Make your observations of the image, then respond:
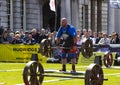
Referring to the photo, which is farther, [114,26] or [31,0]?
[114,26]

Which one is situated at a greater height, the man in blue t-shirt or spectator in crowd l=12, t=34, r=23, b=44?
the man in blue t-shirt

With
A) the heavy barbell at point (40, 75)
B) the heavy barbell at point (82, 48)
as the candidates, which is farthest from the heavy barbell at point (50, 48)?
the heavy barbell at point (40, 75)

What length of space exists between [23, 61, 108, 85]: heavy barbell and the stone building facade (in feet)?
76.5

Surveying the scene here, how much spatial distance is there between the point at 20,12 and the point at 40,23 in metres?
3.03

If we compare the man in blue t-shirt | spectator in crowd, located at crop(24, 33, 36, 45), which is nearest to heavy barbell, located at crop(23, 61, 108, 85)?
the man in blue t-shirt

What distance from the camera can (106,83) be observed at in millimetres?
16688

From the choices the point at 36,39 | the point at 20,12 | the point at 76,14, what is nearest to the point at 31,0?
the point at 20,12

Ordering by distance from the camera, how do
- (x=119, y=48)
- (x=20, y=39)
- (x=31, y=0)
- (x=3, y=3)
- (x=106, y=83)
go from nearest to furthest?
(x=106, y=83) → (x=119, y=48) → (x=20, y=39) → (x=3, y=3) → (x=31, y=0)

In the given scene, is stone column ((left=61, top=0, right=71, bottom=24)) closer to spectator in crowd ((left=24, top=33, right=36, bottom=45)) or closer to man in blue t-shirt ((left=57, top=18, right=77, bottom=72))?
spectator in crowd ((left=24, top=33, right=36, bottom=45))

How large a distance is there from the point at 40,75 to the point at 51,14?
36137 mm

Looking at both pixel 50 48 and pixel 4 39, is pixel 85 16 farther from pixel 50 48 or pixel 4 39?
pixel 50 48

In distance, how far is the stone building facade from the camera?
41531mm

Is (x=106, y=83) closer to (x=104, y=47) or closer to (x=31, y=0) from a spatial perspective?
(x=104, y=47)

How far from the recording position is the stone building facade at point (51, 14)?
1635 inches
